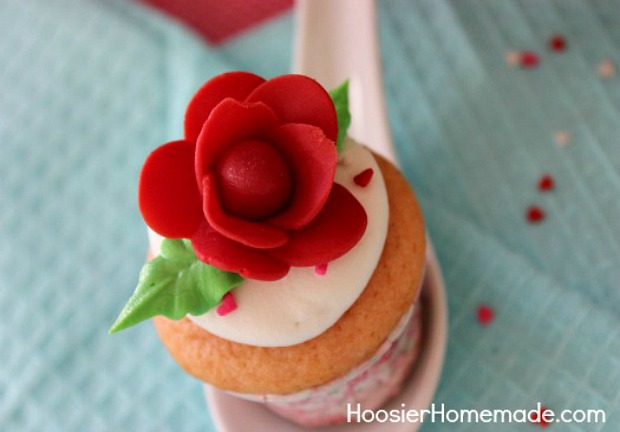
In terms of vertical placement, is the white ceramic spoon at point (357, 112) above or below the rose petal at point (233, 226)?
below

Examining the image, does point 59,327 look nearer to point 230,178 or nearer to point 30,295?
point 30,295

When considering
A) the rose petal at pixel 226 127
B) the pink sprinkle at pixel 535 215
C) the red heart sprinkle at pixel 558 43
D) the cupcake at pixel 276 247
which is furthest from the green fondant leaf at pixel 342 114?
the red heart sprinkle at pixel 558 43

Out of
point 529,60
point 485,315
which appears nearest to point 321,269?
point 485,315

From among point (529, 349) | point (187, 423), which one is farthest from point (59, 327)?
point (529, 349)

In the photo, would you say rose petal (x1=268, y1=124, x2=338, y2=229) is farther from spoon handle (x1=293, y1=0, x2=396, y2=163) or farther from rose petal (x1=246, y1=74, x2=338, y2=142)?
spoon handle (x1=293, y1=0, x2=396, y2=163)

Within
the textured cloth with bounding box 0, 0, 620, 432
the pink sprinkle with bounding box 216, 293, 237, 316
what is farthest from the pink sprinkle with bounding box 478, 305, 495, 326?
the pink sprinkle with bounding box 216, 293, 237, 316

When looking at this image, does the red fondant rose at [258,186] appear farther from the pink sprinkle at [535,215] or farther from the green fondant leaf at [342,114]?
the pink sprinkle at [535,215]
